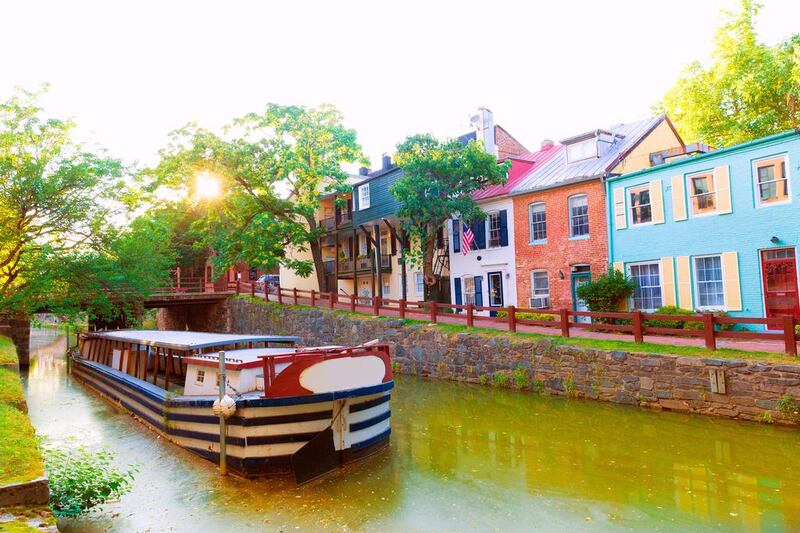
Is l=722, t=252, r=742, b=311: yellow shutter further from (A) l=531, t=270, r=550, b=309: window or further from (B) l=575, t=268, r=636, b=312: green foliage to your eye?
(A) l=531, t=270, r=550, b=309: window

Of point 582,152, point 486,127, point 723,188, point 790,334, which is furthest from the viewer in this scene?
point 486,127

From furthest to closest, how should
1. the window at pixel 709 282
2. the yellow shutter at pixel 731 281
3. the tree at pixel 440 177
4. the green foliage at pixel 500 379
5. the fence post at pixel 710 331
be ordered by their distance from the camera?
the tree at pixel 440 177, the window at pixel 709 282, the yellow shutter at pixel 731 281, the green foliage at pixel 500 379, the fence post at pixel 710 331

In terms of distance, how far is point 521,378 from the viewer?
15.4 m

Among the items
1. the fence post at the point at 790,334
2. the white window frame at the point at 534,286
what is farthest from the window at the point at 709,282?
the fence post at the point at 790,334

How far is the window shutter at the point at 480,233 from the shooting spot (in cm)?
2473

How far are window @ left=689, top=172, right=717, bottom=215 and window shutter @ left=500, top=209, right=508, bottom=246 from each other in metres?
7.88

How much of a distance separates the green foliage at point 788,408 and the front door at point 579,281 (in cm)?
994

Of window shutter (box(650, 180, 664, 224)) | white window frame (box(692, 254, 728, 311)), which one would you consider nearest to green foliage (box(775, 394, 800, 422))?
white window frame (box(692, 254, 728, 311))

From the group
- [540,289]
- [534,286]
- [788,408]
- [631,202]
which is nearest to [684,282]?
[631,202]

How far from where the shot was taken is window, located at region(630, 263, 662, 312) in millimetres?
18641

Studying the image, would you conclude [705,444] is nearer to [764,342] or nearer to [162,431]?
[764,342]

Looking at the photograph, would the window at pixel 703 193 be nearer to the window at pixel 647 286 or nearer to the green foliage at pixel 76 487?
the window at pixel 647 286

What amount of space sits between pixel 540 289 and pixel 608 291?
398cm

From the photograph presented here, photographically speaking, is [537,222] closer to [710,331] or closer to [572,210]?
[572,210]
